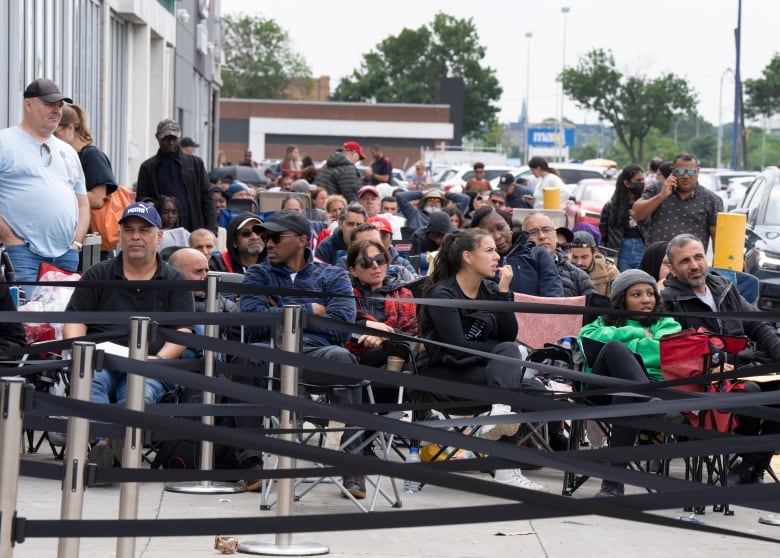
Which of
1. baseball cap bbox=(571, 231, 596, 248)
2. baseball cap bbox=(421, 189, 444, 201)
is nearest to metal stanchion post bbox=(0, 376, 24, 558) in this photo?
baseball cap bbox=(571, 231, 596, 248)

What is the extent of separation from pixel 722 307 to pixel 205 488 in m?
3.42

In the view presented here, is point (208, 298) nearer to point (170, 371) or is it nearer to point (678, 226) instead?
point (170, 371)

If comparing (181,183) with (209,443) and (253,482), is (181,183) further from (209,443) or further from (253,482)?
(209,443)

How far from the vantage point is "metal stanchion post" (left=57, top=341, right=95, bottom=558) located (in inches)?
180

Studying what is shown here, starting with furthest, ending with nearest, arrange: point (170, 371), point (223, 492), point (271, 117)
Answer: point (271, 117) → point (223, 492) → point (170, 371)

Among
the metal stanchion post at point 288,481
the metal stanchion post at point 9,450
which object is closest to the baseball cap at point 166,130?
the metal stanchion post at point 288,481

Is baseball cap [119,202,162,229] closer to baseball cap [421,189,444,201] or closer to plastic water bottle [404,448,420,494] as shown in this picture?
Result: plastic water bottle [404,448,420,494]

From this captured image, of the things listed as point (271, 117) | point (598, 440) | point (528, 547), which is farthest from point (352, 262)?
point (271, 117)

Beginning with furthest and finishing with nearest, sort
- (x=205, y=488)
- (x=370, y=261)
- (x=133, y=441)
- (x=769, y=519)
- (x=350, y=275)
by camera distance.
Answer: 1. (x=350, y=275)
2. (x=370, y=261)
3. (x=205, y=488)
4. (x=769, y=519)
5. (x=133, y=441)

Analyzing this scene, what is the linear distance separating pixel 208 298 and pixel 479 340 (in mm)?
Result: 2195

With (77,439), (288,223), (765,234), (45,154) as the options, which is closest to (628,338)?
(288,223)

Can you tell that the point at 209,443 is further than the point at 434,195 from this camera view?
No

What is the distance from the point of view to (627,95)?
92000 mm

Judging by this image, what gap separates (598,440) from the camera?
8672 mm
